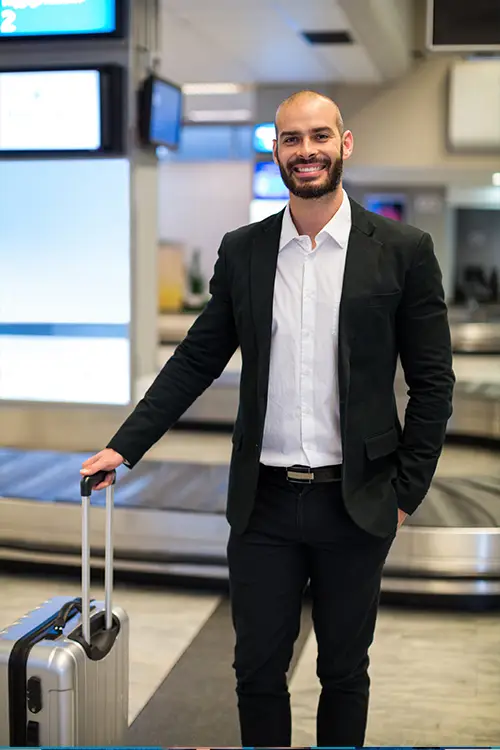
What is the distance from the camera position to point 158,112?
241 inches

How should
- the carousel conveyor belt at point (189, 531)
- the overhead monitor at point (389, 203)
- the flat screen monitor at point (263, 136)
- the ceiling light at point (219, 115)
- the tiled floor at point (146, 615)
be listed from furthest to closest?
1. the overhead monitor at point (389, 203)
2. the ceiling light at point (219, 115)
3. the flat screen monitor at point (263, 136)
4. the carousel conveyor belt at point (189, 531)
5. the tiled floor at point (146, 615)

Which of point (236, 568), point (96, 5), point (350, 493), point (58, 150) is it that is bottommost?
point (236, 568)

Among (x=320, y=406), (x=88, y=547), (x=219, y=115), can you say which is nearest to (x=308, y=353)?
(x=320, y=406)

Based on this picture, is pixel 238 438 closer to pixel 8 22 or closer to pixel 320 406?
pixel 320 406

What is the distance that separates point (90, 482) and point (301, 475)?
50 cm

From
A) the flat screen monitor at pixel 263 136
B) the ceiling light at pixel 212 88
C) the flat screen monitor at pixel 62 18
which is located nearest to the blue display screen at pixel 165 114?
the flat screen monitor at pixel 62 18

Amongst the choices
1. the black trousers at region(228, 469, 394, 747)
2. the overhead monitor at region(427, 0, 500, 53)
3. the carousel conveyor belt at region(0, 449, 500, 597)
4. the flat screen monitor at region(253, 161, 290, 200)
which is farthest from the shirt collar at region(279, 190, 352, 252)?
the flat screen monitor at region(253, 161, 290, 200)

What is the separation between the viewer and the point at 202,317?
2.44 metres

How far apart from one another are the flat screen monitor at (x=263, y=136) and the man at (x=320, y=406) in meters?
9.55

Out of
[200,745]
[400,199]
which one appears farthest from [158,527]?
[400,199]

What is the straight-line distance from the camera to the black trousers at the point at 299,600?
2.27 meters

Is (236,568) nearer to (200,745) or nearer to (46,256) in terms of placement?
(200,745)

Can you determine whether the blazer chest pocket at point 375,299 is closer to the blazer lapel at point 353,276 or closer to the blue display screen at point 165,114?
the blazer lapel at point 353,276

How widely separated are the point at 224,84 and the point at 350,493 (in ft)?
33.7
